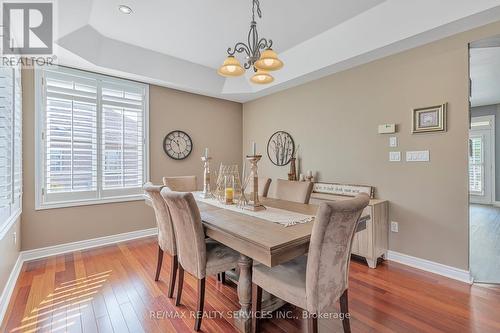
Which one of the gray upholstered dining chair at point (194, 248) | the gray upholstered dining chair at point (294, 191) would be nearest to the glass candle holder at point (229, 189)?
the gray upholstered dining chair at point (194, 248)

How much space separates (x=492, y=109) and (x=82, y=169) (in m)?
9.03

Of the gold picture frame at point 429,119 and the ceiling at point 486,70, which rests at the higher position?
the ceiling at point 486,70

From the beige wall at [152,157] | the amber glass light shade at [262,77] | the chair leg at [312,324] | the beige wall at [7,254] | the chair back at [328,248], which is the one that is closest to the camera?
Result: the chair back at [328,248]

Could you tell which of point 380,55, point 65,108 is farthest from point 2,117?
point 380,55

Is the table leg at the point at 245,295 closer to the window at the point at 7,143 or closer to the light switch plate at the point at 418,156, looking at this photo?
the window at the point at 7,143

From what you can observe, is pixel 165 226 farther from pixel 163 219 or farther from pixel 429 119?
pixel 429 119

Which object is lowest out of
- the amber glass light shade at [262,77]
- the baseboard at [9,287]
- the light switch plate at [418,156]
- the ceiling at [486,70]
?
the baseboard at [9,287]

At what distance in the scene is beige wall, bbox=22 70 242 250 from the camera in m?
2.96

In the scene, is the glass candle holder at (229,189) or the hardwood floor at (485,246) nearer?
the glass candle holder at (229,189)

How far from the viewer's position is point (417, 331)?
1.68 m

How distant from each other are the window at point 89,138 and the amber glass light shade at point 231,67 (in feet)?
7.62

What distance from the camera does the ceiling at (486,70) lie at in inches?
95.5

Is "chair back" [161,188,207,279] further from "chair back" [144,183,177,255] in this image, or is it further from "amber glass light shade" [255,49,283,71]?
"amber glass light shade" [255,49,283,71]

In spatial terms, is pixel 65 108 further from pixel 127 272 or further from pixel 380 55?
pixel 380 55
